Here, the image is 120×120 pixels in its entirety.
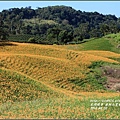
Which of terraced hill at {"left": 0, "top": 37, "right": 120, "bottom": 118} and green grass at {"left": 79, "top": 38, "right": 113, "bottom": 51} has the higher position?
green grass at {"left": 79, "top": 38, "right": 113, "bottom": 51}

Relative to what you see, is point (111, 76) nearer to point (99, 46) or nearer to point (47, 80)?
point (47, 80)

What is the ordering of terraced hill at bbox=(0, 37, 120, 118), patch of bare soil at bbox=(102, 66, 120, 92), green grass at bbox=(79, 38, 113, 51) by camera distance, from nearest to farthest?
terraced hill at bbox=(0, 37, 120, 118), patch of bare soil at bbox=(102, 66, 120, 92), green grass at bbox=(79, 38, 113, 51)

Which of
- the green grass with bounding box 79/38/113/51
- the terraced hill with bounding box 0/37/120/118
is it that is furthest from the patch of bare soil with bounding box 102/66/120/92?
the green grass with bounding box 79/38/113/51

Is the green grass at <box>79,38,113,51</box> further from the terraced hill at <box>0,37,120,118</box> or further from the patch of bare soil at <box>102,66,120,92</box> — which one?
the patch of bare soil at <box>102,66,120,92</box>

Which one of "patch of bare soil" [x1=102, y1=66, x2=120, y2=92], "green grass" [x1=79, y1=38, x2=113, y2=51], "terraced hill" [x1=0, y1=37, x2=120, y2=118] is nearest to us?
"terraced hill" [x1=0, y1=37, x2=120, y2=118]

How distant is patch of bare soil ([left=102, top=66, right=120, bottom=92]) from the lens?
3185 centimetres

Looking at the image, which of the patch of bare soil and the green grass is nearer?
the patch of bare soil

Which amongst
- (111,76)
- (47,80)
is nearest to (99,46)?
(111,76)

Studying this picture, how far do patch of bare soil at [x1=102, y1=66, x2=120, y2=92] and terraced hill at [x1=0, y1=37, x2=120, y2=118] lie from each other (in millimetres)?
571

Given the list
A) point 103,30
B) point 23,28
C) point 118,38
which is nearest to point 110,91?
point 118,38

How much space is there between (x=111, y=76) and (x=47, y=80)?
7189mm

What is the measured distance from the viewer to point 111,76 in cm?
3412

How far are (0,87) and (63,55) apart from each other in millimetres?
14245

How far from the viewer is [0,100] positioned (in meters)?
23.5
